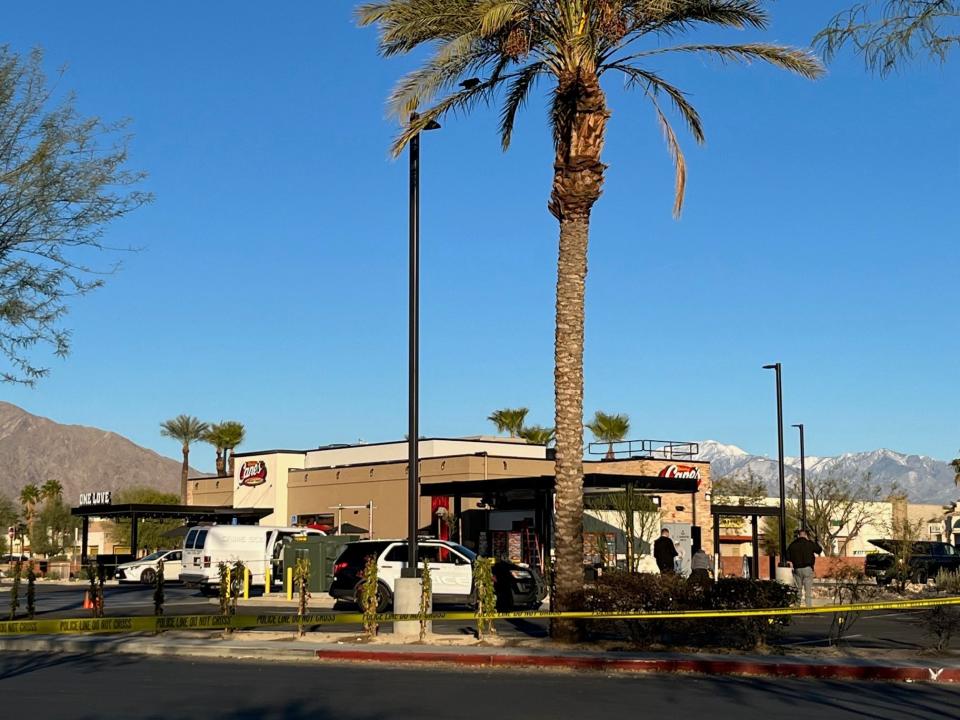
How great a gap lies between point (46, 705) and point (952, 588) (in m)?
26.6

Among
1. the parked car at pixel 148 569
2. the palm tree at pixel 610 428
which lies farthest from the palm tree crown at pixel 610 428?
the parked car at pixel 148 569

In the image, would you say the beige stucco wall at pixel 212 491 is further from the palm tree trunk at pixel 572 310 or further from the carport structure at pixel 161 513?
the palm tree trunk at pixel 572 310

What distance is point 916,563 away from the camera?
42906mm

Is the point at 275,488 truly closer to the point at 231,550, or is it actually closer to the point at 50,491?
the point at 231,550

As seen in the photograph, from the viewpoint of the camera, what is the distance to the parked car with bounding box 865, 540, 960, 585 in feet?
136

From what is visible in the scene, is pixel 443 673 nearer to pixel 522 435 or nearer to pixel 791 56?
pixel 791 56

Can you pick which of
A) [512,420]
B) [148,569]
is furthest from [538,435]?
[148,569]

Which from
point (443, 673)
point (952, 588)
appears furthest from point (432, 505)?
point (443, 673)

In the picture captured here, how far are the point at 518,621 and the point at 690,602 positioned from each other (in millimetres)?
7921

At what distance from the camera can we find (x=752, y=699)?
14.0 meters

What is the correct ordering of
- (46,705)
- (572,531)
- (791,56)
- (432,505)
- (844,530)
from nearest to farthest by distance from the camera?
(46,705) < (572,531) < (791,56) < (432,505) < (844,530)

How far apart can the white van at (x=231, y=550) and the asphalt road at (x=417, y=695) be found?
64.4ft

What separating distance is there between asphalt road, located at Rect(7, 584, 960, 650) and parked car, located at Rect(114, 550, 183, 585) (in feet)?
12.0

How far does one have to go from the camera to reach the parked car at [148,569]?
153 ft
